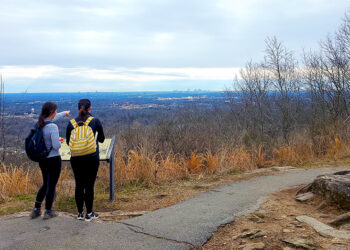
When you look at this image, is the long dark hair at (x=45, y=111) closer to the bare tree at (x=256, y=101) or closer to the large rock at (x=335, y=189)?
the large rock at (x=335, y=189)

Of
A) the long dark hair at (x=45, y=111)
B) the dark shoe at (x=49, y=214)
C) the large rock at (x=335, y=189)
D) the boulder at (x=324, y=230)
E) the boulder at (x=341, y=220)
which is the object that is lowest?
the dark shoe at (x=49, y=214)

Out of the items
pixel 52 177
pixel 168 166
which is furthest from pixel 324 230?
pixel 168 166

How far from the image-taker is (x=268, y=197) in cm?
580

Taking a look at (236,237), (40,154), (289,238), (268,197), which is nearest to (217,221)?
(236,237)

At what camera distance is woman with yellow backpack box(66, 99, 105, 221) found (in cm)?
458

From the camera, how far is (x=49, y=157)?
4.71 metres

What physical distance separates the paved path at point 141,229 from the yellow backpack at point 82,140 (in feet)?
3.20

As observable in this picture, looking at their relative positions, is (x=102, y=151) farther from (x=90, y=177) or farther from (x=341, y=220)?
(x=341, y=220)

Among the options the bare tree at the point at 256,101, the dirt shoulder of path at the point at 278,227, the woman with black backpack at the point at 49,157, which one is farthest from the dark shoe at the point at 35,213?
the bare tree at the point at 256,101

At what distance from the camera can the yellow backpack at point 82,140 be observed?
456cm

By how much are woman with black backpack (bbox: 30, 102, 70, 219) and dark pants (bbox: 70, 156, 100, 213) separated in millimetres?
283

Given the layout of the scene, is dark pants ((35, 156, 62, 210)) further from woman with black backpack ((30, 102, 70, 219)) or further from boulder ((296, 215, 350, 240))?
boulder ((296, 215, 350, 240))

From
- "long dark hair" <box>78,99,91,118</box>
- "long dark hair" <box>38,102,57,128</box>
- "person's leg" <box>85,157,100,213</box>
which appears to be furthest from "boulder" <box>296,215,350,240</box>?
"long dark hair" <box>38,102,57,128</box>

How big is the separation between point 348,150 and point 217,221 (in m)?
6.66
